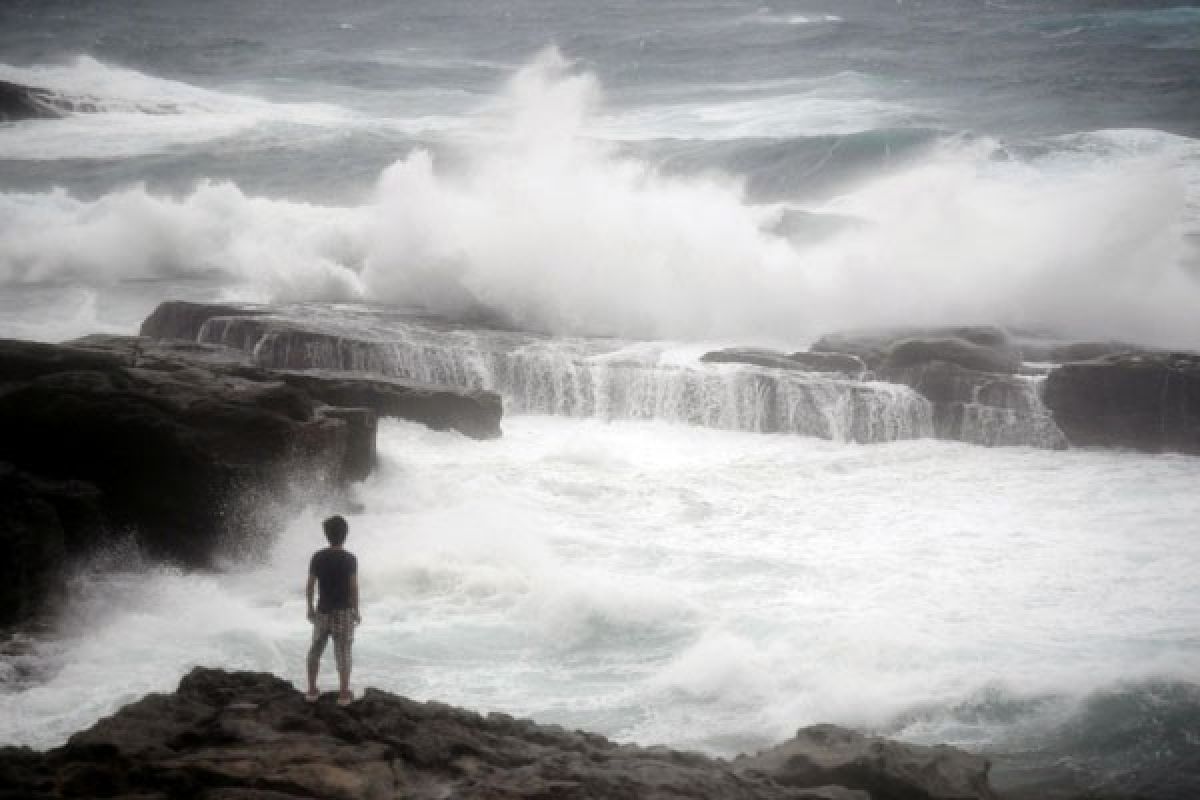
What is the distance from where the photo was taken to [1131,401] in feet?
48.4

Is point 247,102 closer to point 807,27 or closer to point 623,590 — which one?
point 807,27

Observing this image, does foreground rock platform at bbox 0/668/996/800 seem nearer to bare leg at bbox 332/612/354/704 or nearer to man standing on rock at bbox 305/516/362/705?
bare leg at bbox 332/612/354/704

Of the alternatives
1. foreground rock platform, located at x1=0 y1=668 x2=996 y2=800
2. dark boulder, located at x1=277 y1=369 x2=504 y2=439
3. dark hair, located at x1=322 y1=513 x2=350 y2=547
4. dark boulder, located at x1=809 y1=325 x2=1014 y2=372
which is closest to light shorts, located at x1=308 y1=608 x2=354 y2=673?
foreground rock platform, located at x1=0 y1=668 x2=996 y2=800

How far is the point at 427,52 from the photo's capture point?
56531 mm

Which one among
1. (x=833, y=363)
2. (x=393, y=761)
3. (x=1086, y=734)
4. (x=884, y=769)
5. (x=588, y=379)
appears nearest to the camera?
(x=393, y=761)

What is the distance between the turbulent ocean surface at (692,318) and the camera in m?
8.99

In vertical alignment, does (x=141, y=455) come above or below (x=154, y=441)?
below

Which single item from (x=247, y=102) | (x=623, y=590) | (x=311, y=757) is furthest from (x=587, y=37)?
(x=311, y=757)

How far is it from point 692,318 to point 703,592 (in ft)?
31.9

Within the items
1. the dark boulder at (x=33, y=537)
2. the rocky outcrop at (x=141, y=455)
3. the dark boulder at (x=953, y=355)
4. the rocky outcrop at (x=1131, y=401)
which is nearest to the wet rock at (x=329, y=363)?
the rocky outcrop at (x=141, y=455)

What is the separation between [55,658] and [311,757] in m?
3.87

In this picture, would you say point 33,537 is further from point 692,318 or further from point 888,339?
point 692,318

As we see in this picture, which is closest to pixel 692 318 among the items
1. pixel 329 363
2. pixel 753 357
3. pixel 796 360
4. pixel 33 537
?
pixel 753 357

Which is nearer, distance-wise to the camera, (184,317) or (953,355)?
(953,355)
